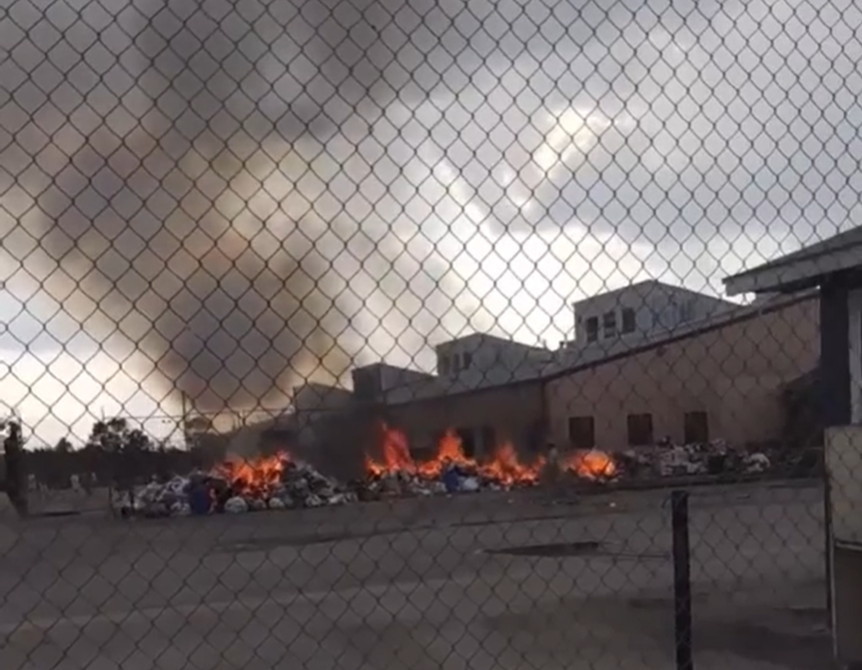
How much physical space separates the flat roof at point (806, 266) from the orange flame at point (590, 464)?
1095 cm

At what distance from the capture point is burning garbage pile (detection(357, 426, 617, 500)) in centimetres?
977

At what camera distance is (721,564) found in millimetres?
11742

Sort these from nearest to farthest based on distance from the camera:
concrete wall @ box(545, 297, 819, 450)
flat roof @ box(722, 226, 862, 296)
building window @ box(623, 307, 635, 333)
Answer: building window @ box(623, 307, 635, 333) → flat roof @ box(722, 226, 862, 296) → concrete wall @ box(545, 297, 819, 450)

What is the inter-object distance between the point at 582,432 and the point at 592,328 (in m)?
10.8

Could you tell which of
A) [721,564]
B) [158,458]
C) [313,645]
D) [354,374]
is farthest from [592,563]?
[354,374]

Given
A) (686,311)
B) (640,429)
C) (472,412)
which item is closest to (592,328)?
(686,311)

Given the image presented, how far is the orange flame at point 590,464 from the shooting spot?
57.5ft

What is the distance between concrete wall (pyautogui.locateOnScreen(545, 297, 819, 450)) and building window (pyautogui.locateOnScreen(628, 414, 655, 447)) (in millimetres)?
252

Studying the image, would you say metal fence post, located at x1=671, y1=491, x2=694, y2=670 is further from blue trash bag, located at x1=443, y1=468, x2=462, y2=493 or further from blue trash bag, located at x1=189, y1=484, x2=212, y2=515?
blue trash bag, located at x1=189, y1=484, x2=212, y2=515

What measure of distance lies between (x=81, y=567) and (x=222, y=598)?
5044mm

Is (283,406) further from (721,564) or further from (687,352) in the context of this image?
(721,564)

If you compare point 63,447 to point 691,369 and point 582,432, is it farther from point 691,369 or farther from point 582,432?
point 582,432

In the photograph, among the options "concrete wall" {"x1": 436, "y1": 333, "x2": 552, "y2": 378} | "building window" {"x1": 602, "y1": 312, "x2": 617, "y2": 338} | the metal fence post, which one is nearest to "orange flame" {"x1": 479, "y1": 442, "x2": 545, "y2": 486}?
"building window" {"x1": 602, "y1": 312, "x2": 617, "y2": 338}

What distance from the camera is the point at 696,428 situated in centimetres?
1827
